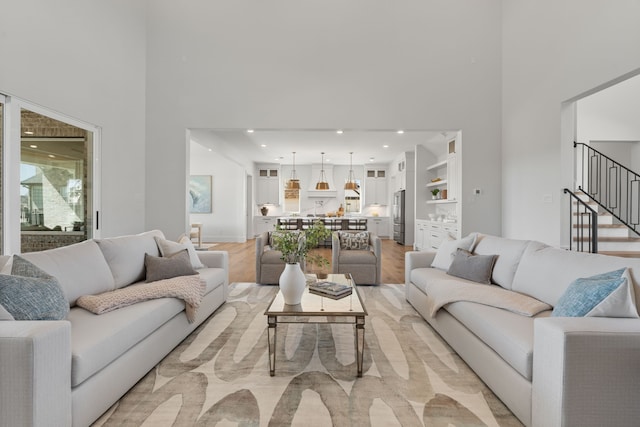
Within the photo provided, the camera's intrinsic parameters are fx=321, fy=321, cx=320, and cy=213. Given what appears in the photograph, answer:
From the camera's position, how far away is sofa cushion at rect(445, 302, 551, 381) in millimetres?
1759

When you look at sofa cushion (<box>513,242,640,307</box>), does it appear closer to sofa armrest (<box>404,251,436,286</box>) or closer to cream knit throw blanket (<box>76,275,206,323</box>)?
sofa armrest (<box>404,251,436,286</box>)

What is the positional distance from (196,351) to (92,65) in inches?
147

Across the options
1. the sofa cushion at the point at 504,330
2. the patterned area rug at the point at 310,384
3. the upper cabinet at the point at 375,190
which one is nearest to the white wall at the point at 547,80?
the sofa cushion at the point at 504,330

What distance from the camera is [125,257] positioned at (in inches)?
116

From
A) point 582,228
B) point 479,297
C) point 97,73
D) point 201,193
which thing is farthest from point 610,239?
point 201,193

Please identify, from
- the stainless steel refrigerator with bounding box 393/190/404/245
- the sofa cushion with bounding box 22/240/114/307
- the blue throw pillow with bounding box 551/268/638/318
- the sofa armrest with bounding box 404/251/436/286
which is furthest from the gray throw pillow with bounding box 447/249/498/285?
the stainless steel refrigerator with bounding box 393/190/404/245

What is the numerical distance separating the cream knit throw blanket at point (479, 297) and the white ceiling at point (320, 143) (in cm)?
376

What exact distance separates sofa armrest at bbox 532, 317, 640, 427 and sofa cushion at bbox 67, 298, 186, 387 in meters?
2.33

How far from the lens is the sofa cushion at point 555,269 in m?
2.06

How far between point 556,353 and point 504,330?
0.47m

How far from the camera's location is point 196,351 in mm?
2643

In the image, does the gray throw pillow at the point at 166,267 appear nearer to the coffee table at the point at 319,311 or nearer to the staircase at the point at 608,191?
the coffee table at the point at 319,311

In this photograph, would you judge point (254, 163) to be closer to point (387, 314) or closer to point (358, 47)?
point (358, 47)

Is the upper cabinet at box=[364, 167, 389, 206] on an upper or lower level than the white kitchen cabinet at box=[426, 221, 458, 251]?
upper
